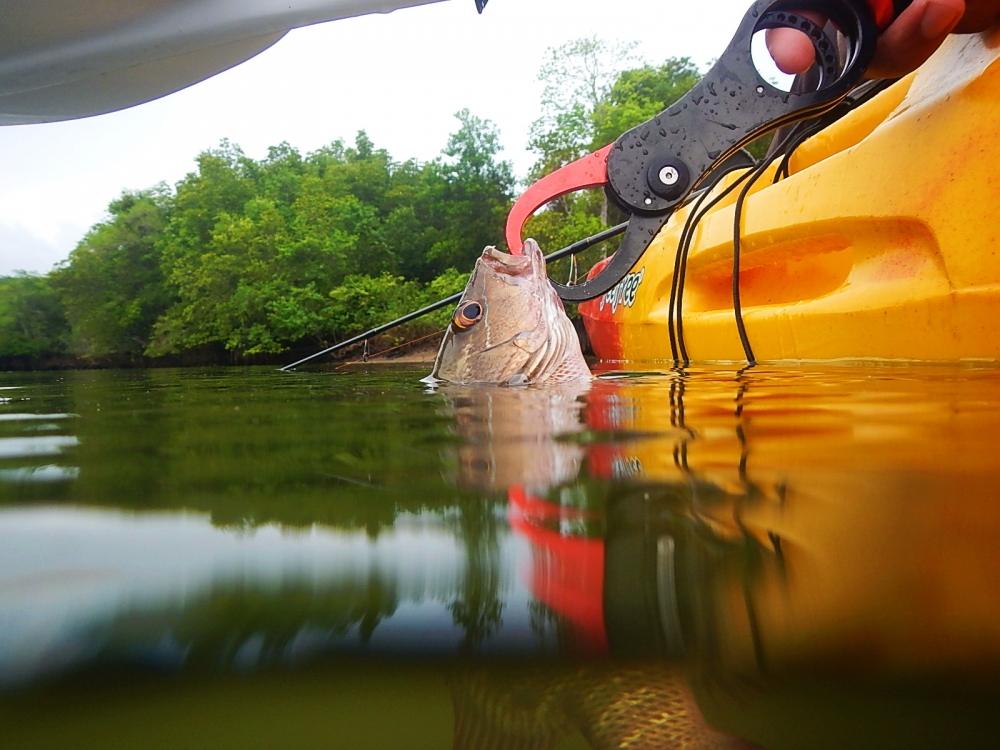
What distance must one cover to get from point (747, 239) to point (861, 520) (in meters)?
4.12

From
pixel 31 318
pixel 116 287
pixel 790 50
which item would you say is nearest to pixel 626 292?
pixel 790 50

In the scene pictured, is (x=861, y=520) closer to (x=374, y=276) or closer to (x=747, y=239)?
(x=747, y=239)

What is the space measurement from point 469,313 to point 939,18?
2.46m

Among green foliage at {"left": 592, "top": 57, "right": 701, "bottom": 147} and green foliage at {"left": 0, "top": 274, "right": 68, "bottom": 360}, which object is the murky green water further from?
green foliage at {"left": 0, "top": 274, "right": 68, "bottom": 360}

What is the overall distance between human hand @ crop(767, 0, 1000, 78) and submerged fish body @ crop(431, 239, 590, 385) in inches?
68.9

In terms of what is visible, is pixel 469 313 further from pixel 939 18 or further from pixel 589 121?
pixel 589 121

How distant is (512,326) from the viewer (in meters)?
2.82

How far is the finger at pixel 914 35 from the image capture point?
2629mm

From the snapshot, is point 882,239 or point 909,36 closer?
point 909,36

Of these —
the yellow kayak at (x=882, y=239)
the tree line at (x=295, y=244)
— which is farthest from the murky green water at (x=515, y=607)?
the tree line at (x=295, y=244)

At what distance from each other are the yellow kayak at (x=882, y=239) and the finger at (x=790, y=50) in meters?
0.61

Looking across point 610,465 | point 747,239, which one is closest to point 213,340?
point 747,239

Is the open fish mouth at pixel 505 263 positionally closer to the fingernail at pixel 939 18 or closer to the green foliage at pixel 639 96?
the fingernail at pixel 939 18

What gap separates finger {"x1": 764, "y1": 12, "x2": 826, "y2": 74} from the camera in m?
3.12
